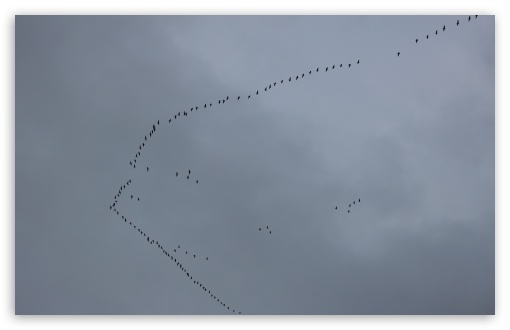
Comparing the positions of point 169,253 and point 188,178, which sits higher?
point 188,178

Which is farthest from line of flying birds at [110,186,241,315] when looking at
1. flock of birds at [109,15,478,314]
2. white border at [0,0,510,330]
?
white border at [0,0,510,330]

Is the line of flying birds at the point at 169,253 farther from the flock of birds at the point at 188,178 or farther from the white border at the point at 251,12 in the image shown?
the white border at the point at 251,12

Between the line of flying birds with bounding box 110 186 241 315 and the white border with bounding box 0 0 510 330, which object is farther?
the line of flying birds with bounding box 110 186 241 315

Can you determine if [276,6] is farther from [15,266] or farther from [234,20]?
[15,266]

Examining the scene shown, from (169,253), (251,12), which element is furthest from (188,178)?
(251,12)

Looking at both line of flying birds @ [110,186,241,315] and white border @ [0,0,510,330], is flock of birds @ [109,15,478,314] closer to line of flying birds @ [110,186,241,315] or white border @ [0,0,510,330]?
line of flying birds @ [110,186,241,315]

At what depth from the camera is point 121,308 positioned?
20.9ft

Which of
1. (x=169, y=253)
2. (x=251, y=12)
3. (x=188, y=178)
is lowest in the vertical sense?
(x=169, y=253)

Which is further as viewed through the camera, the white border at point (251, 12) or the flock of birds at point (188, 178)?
the flock of birds at point (188, 178)

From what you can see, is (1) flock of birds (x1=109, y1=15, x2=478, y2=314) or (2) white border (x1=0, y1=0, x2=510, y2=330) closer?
(2) white border (x1=0, y1=0, x2=510, y2=330)

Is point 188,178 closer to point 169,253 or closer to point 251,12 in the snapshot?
point 169,253

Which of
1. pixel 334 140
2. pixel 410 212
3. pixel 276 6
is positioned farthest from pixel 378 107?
pixel 276 6

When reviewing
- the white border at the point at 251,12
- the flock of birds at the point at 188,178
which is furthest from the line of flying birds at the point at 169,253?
the white border at the point at 251,12

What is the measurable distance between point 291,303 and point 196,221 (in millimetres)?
1642
